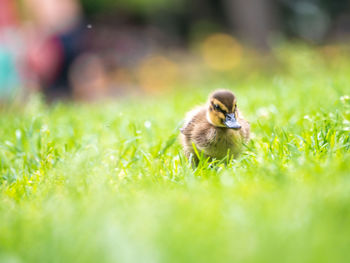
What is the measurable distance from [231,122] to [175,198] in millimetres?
986

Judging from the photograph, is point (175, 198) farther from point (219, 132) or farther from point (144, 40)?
point (144, 40)

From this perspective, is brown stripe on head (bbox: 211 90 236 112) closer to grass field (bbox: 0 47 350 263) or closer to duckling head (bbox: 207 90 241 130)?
duckling head (bbox: 207 90 241 130)

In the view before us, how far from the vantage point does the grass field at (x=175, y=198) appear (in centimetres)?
184

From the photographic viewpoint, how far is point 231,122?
10.5 ft

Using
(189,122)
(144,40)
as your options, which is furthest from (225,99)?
(144,40)

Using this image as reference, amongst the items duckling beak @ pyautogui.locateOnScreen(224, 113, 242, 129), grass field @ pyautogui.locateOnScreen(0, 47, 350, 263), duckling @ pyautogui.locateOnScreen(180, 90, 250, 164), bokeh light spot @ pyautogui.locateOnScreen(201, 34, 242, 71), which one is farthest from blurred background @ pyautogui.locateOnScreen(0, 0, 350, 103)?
duckling beak @ pyautogui.locateOnScreen(224, 113, 242, 129)

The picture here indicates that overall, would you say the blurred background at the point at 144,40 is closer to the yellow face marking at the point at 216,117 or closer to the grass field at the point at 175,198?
the grass field at the point at 175,198

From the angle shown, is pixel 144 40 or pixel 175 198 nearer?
pixel 175 198

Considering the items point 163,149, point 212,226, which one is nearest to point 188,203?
point 212,226

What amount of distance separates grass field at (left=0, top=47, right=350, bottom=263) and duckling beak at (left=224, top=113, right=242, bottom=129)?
23 centimetres

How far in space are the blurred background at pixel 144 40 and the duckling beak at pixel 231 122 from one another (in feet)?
17.2

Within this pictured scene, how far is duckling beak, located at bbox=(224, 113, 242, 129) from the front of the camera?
3.11m

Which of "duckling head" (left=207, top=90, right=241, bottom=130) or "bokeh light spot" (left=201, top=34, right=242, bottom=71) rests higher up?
"duckling head" (left=207, top=90, right=241, bottom=130)

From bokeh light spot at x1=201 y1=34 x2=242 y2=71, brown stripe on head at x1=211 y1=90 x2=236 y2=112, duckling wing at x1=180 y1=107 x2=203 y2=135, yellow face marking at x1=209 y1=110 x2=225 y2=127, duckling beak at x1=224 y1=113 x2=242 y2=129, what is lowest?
bokeh light spot at x1=201 y1=34 x2=242 y2=71
